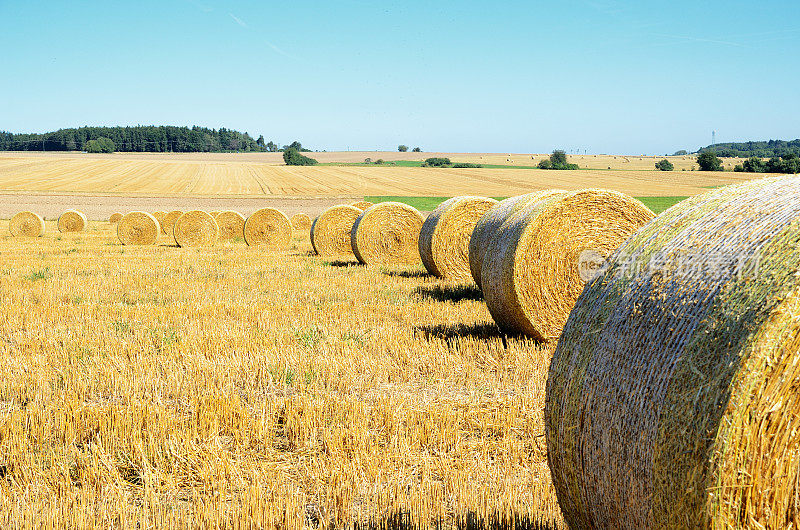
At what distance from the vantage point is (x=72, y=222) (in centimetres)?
2823

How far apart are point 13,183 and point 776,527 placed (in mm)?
69052

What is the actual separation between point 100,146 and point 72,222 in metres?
120

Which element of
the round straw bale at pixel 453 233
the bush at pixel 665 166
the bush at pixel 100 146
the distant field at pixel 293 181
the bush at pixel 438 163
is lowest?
the round straw bale at pixel 453 233

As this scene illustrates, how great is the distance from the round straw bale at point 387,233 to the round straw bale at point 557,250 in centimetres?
833

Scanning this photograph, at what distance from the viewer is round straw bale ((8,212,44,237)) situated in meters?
25.8

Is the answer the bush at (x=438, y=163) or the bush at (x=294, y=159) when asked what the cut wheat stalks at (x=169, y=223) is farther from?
the bush at (x=294, y=159)

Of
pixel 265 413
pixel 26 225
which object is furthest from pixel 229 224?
pixel 265 413

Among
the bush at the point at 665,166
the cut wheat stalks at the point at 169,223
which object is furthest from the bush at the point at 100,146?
the cut wheat stalks at the point at 169,223

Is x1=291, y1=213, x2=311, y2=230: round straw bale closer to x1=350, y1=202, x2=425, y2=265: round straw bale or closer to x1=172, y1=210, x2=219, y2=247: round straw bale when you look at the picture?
x1=172, y1=210, x2=219, y2=247: round straw bale

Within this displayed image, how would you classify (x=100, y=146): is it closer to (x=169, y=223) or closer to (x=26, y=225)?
(x=26, y=225)

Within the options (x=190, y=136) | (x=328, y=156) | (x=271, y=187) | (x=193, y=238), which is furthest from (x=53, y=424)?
(x=190, y=136)

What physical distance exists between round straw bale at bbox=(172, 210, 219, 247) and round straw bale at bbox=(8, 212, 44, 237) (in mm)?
7042

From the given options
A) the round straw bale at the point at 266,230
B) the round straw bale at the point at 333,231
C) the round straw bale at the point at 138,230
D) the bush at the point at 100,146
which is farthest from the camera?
the bush at the point at 100,146

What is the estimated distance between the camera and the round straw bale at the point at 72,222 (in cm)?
2812
